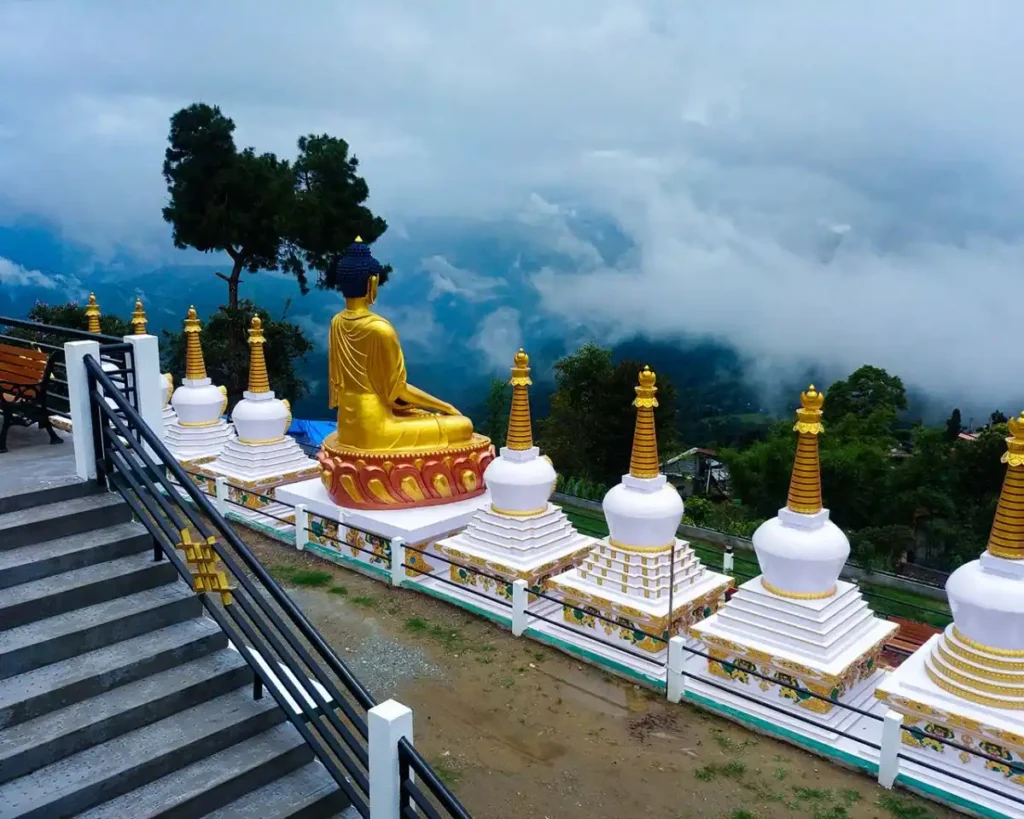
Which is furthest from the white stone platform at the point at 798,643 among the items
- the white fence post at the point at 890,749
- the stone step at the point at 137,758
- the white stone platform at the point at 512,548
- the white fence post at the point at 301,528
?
the white fence post at the point at 301,528

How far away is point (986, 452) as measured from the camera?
22.4 m

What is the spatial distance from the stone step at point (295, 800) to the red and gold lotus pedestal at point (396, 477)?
8346mm

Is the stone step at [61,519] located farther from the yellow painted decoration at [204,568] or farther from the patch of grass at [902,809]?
the patch of grass at [902,809]

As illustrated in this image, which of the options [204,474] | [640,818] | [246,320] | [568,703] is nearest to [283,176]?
[246,320]

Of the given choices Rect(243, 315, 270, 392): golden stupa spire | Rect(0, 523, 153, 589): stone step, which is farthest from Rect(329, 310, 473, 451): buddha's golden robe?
Rect(0, 523, 153, 589): stone step

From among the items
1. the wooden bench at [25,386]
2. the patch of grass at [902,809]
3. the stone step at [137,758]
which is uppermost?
the wooden bench at [25,386]

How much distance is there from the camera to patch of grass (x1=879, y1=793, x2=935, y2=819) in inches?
281

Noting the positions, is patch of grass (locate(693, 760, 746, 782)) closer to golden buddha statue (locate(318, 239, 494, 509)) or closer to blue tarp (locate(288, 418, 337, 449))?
golden buddha statue (locate(318, 239, 494, 509))

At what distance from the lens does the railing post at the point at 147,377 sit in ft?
21.6

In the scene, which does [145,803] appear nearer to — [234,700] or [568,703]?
[234,700]

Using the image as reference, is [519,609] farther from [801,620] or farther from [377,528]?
[377,528]

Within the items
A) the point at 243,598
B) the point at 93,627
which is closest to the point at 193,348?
the point at 243,598

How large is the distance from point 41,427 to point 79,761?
4.24 metres

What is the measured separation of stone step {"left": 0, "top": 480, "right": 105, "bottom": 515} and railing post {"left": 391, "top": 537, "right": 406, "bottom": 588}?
5.87 m
